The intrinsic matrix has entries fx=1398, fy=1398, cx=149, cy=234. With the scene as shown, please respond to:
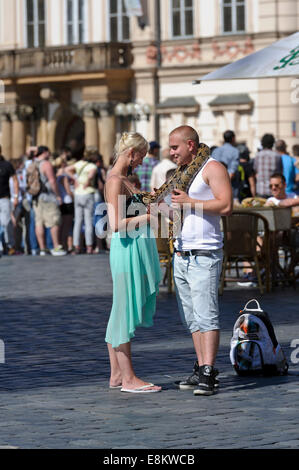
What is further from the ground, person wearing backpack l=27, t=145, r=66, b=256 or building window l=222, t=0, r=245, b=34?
building window l=222, t=0, r=245, b=34

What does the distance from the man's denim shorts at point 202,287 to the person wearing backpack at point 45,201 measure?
14.1 meters

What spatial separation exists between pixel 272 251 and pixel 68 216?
934 centimetres

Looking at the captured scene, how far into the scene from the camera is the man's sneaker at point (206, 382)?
8750 mm

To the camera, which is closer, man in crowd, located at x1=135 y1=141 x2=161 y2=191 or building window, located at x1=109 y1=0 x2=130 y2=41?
man in crowd, located at x1=135 y1=141 x2=161 y2=191

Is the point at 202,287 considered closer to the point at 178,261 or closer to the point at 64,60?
the point at 178,261

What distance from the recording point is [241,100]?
3812 centimetres

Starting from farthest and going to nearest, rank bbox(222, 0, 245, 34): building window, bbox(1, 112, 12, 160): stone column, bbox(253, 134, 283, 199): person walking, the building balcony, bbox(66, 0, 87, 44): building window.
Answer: bbox(1, 112, 12, 160): stone column → bbox(66, 0, 87, 44): building window → the building balcony → bbox(222, 0, 245, 34): building window → bbox(253, 134, 283, 199): person walking

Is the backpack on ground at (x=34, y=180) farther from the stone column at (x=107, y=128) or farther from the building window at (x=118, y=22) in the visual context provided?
the building window at (x=118, y=22)

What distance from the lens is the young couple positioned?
8930 mm

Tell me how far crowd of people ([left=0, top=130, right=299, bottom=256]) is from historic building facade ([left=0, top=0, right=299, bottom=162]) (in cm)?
1344

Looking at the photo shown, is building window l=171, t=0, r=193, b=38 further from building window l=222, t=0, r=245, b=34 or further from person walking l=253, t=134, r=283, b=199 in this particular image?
person walking l=253, t=134, r=283, b=199

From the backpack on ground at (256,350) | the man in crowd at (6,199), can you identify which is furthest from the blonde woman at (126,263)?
the man in crowd at (6,199)

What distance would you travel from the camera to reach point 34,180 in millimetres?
23250

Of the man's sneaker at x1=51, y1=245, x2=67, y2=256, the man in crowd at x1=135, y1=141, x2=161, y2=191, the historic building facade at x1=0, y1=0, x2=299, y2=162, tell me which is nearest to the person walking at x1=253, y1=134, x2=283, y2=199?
the man in crowd at x1=135, y1=141, x2=161, y2=191
